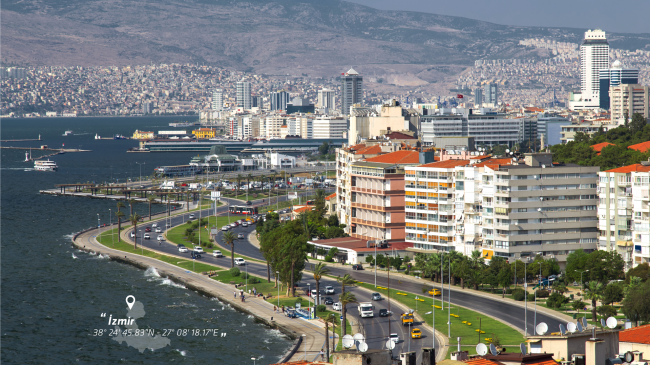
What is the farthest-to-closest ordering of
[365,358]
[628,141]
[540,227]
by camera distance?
[628,141] < [540,227] < [365,358]

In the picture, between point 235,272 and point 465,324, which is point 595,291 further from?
point 235,272

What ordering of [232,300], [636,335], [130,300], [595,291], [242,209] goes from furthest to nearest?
1. [242,209]
2. [130,300]
3. [232,300]
4. [595,291]
5. [636,335]

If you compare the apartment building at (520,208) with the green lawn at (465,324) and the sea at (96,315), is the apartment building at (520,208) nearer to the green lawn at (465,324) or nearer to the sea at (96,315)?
the green lawn at (465,324)

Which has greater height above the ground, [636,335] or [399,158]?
[399,158]

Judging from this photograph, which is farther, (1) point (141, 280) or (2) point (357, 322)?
(1) point (141, 280)

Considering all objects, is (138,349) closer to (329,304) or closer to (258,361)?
(258,361)

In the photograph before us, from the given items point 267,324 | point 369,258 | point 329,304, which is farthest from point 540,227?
point 267,324

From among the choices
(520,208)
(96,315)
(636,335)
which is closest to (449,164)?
(520,208)
